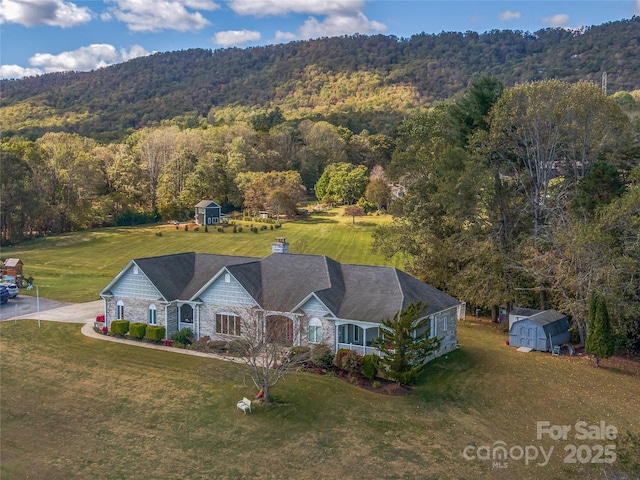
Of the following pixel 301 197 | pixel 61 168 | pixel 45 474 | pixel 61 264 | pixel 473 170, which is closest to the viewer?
pixel 45 474

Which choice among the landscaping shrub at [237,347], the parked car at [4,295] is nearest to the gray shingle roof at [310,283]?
the landscaping shrub at [237,347]

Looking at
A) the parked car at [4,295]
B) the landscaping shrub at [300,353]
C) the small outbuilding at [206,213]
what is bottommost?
the landscaping shrub at [300,353]

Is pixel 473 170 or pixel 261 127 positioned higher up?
pixel 261 127

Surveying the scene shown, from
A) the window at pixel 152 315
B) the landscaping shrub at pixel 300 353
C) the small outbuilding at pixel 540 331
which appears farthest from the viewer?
the window at pixel 152 315

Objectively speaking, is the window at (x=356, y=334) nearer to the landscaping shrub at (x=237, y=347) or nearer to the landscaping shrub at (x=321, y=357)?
the landscaping shrub at (x=321, y=357)

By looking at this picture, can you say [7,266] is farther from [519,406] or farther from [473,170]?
[519,406]

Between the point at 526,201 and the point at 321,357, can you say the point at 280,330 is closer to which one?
the point at 321,357

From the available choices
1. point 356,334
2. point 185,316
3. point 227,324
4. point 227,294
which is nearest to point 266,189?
point 185,316

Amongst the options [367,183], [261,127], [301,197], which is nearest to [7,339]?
[301,197]
